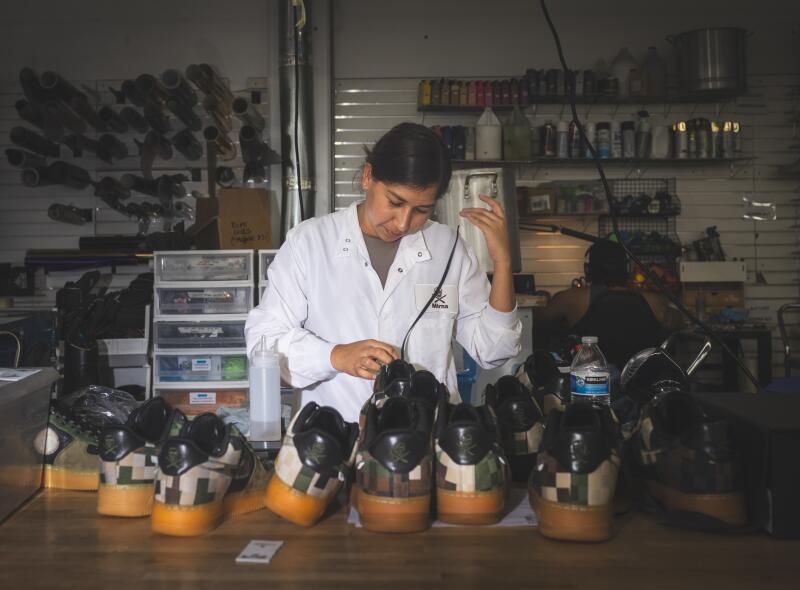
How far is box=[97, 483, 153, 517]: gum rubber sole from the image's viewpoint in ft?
4.71

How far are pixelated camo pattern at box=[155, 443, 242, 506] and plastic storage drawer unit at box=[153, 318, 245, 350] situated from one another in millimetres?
3506

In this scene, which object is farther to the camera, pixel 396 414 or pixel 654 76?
pixel 654 76

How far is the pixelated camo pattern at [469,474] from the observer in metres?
1.30

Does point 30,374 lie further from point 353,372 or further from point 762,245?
point 762,245

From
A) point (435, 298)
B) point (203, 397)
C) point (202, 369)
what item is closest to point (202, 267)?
point (202, 369)

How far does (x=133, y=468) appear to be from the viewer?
1433 mm

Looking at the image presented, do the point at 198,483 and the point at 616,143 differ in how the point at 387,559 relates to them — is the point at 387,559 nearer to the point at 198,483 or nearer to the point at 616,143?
the point at 198,483

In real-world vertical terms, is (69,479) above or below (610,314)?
below

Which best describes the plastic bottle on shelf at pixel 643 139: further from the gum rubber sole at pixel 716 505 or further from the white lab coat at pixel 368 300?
the gum rubber sole at pixel 716 505

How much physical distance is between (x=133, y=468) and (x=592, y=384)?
3.28ft

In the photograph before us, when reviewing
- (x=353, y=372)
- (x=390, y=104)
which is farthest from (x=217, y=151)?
(x=353, y=372)

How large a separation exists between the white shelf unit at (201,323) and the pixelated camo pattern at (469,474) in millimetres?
3626

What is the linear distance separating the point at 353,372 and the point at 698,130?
16.1 ft

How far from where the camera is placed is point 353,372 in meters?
1.97
